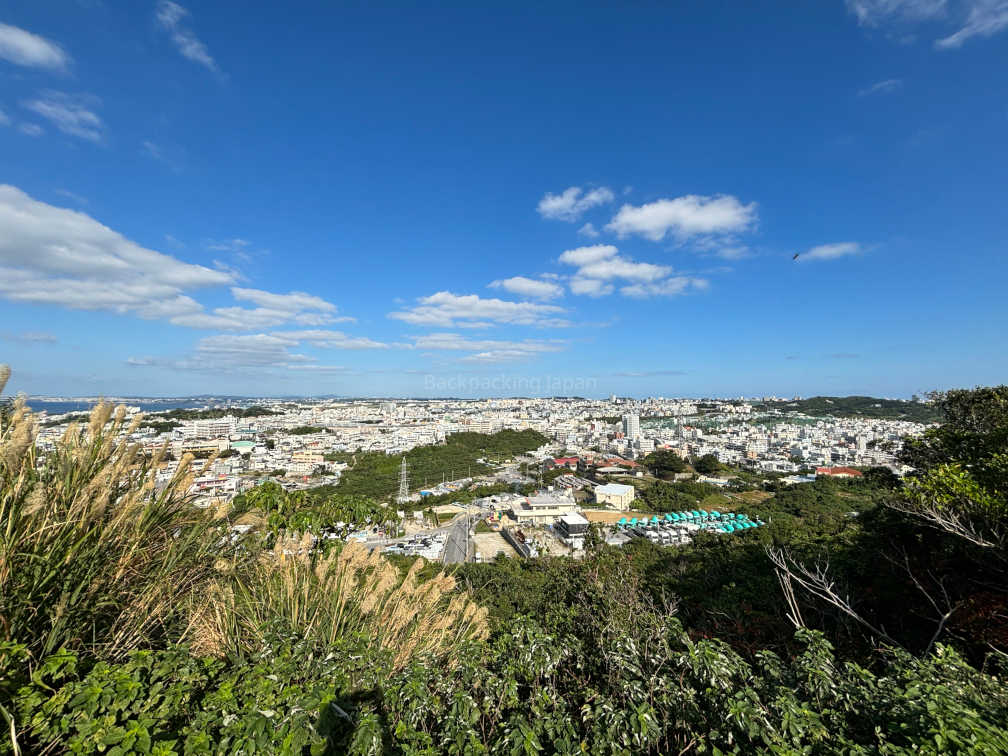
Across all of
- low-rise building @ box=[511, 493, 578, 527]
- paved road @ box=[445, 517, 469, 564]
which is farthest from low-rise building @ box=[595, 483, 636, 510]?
paved road @ box=[445, 517, 469, 564]

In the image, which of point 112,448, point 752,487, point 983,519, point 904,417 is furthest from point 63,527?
point 904,417

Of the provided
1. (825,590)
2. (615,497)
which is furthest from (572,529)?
(825,590)

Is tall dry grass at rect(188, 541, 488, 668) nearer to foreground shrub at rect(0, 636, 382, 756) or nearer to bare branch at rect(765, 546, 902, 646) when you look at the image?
foreground shrub at rect(0, 636, 382, 756)

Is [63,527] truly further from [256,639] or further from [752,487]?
[752,487]

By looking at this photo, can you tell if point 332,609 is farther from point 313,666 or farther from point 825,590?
point 825,590

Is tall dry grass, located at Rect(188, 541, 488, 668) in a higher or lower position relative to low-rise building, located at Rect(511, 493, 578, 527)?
higher

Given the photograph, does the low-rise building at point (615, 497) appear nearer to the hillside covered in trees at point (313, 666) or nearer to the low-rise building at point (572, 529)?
the low-rise building at point (572, 529)

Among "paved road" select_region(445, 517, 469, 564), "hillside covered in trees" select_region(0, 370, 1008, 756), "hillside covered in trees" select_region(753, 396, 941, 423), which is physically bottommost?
"paved road" select_region(445, 517, 469, 564)
